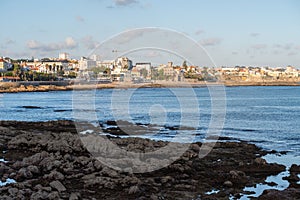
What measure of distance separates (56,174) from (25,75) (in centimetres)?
11830

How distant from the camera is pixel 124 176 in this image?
13016mm

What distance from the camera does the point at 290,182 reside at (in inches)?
525

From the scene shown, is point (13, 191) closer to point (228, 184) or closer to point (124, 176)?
point (124, 176)

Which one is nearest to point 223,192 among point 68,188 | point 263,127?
point 68,188

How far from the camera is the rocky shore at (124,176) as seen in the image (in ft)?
37.9

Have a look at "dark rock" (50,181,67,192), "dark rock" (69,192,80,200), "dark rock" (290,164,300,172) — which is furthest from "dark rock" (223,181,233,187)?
"dark rock" (50,181,67,192)

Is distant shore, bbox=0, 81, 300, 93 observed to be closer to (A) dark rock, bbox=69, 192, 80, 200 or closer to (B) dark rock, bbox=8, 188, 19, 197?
(B) dark rock, bbox=8, 188, 19, 197

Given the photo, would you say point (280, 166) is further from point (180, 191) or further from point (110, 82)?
point (110, 82)

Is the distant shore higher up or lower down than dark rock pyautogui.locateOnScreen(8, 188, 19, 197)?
lower down

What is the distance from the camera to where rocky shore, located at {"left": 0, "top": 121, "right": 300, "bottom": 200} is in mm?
11547

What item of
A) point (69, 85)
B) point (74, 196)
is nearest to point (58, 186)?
point (74, 196)

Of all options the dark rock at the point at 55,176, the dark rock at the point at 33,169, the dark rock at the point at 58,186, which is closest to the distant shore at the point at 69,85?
the dark rock at the point at 33,169

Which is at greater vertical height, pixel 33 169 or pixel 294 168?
pixel 33 169

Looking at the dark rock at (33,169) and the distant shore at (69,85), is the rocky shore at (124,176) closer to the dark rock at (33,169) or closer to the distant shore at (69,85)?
the dark rock at (33,169)
